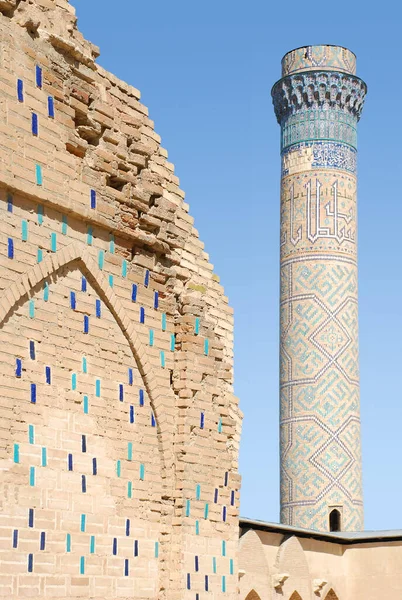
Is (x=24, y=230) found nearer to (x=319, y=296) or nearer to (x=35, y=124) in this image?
(x=35, y=124)

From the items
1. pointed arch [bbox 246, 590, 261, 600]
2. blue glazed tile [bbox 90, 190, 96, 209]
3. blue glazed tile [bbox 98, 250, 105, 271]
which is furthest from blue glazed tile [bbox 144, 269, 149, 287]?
pointed arch [bbox 246, 590, 261, 600]

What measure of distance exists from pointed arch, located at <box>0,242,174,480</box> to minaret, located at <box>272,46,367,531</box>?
1049 cm

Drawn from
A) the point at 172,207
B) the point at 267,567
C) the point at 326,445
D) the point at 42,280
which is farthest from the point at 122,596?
the point at 326,445

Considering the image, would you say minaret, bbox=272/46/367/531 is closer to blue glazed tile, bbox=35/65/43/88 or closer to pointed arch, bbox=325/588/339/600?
pointed arch, bbox=325/588/339/600

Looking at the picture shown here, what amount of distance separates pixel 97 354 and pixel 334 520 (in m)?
11.3

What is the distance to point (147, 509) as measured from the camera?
6.25m

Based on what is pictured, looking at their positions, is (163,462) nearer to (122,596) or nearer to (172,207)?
(122,596)

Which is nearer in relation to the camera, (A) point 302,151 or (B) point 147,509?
(B) point 147,509

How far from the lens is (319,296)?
57.0 feet

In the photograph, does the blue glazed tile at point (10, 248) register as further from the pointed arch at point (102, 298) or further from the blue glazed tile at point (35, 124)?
the blue glazed tile at point (35, 124)

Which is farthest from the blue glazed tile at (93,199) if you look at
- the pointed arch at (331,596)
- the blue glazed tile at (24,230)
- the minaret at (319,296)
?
the minaret at (319,296)

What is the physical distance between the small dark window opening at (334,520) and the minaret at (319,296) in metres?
0.02

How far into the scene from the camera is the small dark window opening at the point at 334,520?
54.2 feet

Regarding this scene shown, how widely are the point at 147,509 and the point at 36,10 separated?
9.41 feet
